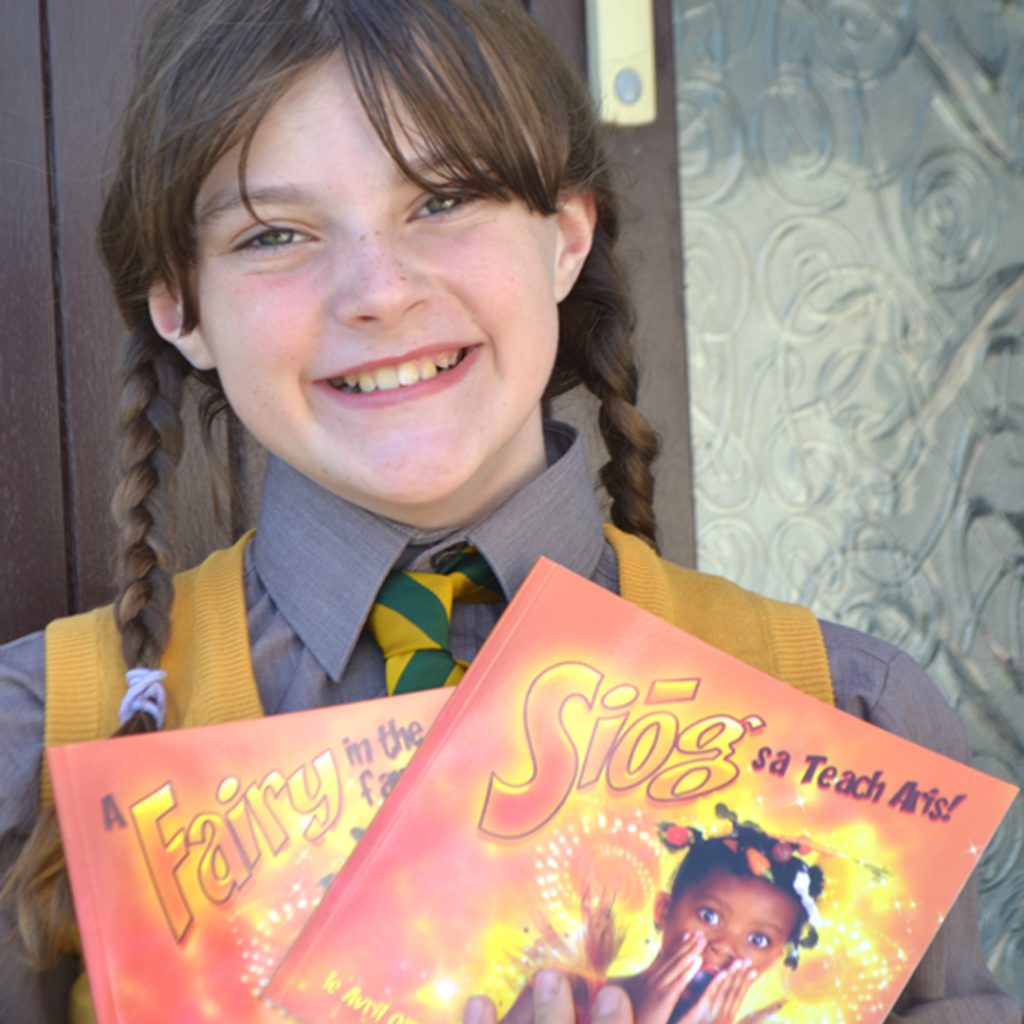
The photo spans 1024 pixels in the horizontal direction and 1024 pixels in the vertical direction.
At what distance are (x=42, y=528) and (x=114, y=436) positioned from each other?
0.10 m

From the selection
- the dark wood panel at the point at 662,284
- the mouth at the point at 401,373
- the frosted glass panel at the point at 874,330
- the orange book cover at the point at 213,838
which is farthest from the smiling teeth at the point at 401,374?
the frosted glass panel at the point at 874,330

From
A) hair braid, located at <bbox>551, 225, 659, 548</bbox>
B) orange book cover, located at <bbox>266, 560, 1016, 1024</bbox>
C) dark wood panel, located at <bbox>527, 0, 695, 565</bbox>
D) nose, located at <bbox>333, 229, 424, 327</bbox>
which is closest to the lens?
orange book cover, located at <bbox>266, 560, 1016, 1024</bbox>

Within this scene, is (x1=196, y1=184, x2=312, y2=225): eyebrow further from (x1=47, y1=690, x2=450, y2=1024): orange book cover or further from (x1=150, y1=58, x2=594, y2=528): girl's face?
(x1=47, y1=690, x2=450, y2=1024): orange book cover

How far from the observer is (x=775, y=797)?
2.94ft

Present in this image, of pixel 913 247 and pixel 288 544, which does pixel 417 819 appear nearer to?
pixel 288 544

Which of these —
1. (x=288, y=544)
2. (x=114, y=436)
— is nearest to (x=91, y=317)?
(x=114, y=436)

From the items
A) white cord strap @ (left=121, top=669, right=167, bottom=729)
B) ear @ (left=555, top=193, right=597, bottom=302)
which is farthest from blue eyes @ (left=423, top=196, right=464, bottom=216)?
white cord strap @ (left=121, top=669, right=167, bottom=729)

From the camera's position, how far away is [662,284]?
157cm

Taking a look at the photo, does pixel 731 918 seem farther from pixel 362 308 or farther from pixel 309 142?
pixel 309 142

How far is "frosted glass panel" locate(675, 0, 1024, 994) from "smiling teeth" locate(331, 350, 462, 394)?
712 mm

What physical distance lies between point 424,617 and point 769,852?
11.1 inches

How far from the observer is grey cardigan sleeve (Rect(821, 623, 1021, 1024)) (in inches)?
39.4

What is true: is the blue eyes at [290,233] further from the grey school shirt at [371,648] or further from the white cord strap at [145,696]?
the white cord strap at [145,696]

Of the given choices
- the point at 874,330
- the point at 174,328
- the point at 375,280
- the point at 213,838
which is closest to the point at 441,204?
the point at 375,280
